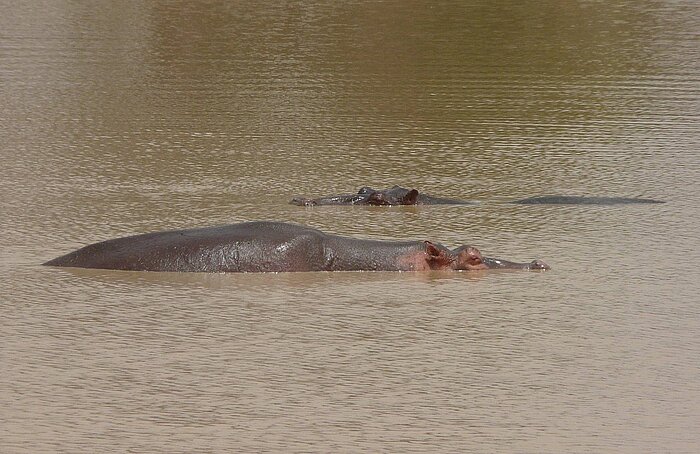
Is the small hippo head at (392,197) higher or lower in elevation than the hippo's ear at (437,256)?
higher

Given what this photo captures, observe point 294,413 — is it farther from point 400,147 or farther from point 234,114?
point 234,114

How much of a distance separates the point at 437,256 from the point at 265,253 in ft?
2.83

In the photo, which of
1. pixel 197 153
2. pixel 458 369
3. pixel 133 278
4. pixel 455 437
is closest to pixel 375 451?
pixel 455 437

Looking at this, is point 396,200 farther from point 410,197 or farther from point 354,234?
point 354,234

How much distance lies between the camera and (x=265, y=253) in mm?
7074

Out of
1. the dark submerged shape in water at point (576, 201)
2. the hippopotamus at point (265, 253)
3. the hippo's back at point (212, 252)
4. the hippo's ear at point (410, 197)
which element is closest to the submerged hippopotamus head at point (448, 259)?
the hippopotamus at point (265, 253)

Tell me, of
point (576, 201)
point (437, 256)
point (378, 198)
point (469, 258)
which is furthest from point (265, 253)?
point (576, 201)

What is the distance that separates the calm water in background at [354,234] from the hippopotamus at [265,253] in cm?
9

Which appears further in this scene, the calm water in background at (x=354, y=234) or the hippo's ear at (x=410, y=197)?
the hippo's ear at (x=410, y=197)

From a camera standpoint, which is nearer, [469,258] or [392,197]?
[469,258]

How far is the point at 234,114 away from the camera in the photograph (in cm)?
1159

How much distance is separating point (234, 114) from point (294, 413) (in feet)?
21.9

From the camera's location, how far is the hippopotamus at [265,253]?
278 inches

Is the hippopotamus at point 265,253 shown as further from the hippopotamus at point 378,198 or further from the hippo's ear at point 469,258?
the hippopotamus at point 378,198
